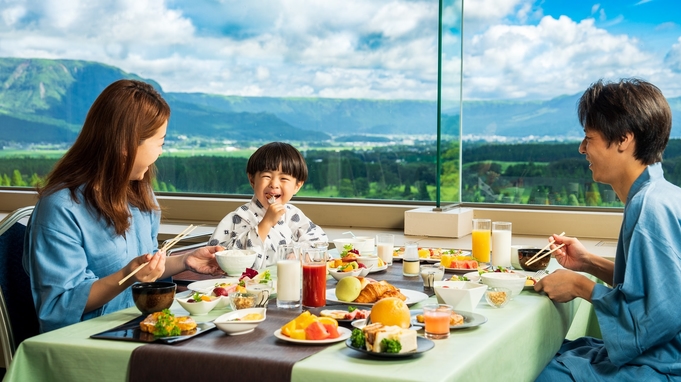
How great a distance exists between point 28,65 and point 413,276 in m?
4.49

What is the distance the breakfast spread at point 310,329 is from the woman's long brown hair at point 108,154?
742 mm

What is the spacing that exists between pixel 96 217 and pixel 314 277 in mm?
628

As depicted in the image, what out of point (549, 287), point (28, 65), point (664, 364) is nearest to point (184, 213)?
point (28, 65)

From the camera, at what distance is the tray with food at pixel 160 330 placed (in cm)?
161

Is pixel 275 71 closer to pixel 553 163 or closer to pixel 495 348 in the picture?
pixel 553 163

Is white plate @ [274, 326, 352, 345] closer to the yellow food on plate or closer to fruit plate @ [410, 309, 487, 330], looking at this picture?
the yellow food on plate

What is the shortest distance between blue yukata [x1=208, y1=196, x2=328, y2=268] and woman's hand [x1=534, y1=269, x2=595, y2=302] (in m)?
1.00

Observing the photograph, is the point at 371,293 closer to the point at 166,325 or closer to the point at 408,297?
the point at 408,297

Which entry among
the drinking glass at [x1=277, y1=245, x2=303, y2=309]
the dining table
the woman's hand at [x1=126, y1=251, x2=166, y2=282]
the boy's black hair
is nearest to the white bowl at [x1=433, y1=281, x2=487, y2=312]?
the dining table

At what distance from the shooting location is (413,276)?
2467 mm

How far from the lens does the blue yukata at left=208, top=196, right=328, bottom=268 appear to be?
114 inches

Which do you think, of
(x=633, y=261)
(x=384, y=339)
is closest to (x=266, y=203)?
(x=633, y=261)

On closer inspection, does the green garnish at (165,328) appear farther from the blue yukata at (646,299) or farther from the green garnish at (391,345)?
the blue yukata at (646,299)

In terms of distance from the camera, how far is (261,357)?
1.47 metres
